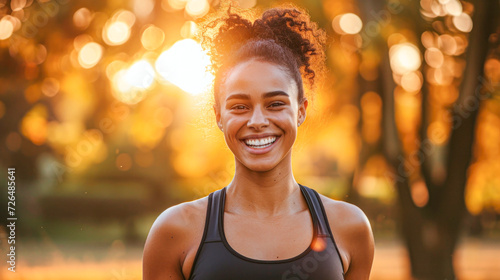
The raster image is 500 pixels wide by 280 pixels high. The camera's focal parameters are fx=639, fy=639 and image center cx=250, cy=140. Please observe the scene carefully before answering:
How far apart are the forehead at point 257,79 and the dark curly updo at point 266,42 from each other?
0.04 metres

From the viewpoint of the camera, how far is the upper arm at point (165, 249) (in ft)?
8.66

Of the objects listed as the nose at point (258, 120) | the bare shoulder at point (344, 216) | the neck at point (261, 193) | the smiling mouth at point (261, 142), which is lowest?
the bare shoulder at point (344, 216)

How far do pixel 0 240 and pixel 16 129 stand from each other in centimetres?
253

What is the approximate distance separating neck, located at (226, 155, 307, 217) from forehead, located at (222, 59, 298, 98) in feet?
1.06

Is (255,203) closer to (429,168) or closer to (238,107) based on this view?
(238,107)

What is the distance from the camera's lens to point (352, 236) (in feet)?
9.21

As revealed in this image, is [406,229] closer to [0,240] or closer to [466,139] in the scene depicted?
[466,139]

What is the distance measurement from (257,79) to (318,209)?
623 mm

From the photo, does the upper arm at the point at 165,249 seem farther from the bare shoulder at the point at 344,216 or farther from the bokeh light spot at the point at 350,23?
the bokeh light spot at the point at 350,23

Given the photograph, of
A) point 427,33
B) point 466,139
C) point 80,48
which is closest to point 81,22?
point 80,48

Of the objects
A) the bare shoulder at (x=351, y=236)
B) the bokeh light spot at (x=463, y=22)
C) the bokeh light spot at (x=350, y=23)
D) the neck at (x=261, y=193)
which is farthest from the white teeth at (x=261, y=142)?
the bokeh light spot at (x=350, y=23)

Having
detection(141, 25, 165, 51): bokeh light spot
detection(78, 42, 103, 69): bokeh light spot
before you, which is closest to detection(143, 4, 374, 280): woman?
detection(141, 25, 165, 51): bokeh light spot

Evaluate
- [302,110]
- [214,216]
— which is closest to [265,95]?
[302,110]

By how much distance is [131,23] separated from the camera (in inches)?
393
